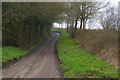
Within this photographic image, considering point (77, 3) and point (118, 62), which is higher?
point (77, 3)

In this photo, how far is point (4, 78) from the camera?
14352 mm

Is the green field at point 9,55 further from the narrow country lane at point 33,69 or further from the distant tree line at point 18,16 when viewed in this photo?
the distant tree line at point 18,16

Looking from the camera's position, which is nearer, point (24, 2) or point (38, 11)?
point (24, 2)

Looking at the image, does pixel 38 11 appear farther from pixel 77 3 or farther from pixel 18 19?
pixel 77 3

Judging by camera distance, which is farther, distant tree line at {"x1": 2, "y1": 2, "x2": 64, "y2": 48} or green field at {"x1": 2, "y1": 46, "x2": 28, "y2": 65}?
distant tree line at {"x1": 2, "y1": 2, "x2": 64, "y2": 48}

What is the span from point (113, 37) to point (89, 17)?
81.4 ft

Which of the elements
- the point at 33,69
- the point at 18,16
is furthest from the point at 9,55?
the point at 18,16

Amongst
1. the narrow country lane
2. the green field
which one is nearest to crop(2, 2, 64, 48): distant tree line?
the green field

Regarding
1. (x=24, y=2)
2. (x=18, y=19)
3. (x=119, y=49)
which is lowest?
(x=119, y=49)

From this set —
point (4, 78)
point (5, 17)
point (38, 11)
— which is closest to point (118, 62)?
point (4, 78)

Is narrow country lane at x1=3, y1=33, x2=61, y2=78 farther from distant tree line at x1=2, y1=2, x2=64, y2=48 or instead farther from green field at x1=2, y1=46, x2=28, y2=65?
distant tree line at x1=2, y1=2, x2=64, y2=48

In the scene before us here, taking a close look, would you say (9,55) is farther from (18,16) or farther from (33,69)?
(18,16)

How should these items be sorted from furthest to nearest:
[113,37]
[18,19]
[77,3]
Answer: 1. [77,3]
2. [18,19]
3. [113,37]

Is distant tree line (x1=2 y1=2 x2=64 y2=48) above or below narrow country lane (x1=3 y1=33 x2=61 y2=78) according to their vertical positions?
above
